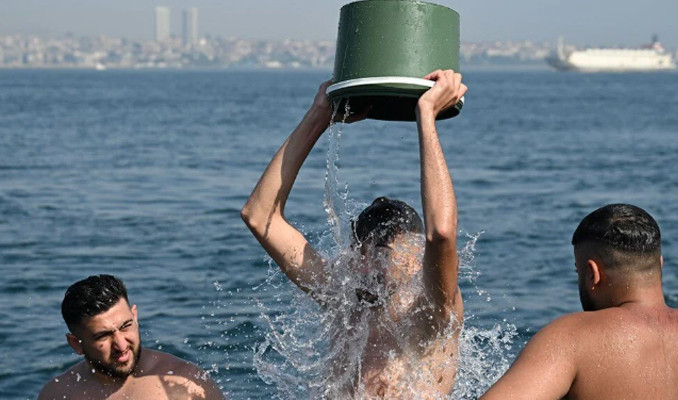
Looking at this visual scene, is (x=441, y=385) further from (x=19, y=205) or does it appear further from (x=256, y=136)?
(x=256, y=136)

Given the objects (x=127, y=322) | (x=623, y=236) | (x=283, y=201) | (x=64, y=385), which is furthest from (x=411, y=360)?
(x=64, y=385)

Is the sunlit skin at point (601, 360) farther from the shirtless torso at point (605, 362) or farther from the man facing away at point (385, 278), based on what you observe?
the man facing away at point (385, 278)

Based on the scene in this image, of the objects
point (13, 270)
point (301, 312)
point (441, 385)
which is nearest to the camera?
point (441, 385)

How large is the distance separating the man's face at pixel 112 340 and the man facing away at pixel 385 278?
2.39 feet

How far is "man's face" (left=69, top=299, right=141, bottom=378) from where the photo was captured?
497 centimetres

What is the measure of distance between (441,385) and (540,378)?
3.69 feet

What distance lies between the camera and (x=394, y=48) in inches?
170

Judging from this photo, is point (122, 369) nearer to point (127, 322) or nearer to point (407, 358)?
point (127, 322)

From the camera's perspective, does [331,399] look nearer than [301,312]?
Yes

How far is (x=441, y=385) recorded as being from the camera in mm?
4645

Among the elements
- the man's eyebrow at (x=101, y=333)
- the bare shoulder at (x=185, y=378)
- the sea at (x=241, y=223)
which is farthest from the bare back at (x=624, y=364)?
the man's eyebrow at (x=101, y=333)

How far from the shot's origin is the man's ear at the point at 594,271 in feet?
12.3

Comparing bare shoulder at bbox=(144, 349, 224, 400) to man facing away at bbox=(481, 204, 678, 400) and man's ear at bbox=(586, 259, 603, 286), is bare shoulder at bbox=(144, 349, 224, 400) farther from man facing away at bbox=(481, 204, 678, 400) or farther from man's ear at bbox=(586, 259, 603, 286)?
man's ear at bbox=(586, 259, 603, 286)

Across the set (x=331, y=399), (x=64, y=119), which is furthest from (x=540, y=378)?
(x=64, y=119)
